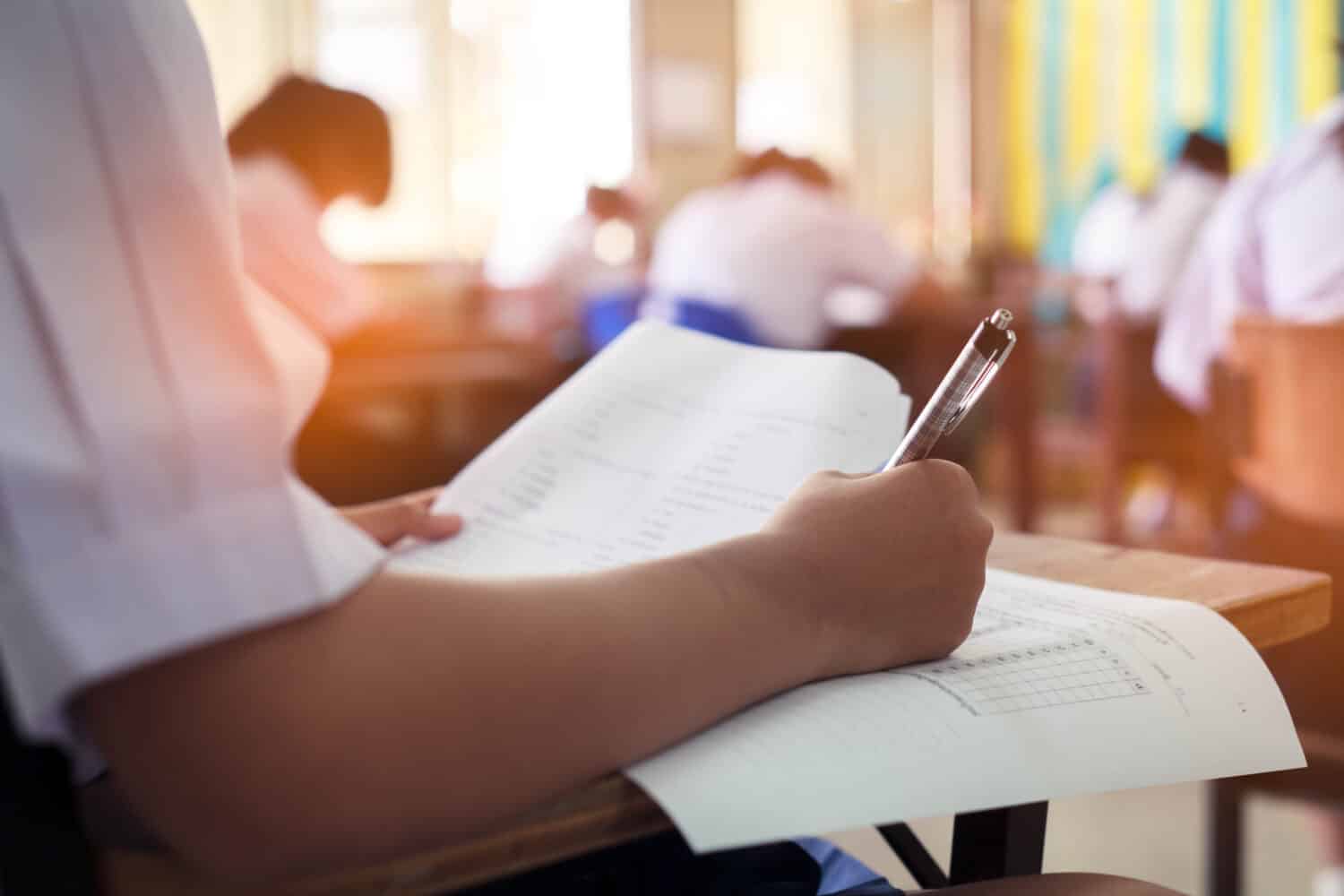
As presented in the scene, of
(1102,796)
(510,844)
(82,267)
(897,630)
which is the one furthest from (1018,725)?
(1102,796)

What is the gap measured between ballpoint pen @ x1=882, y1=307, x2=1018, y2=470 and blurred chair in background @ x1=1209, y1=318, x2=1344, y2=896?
779 millimetres

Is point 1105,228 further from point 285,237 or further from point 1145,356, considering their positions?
point 285,237

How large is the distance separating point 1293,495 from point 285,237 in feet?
6.19

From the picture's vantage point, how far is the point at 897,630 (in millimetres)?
426

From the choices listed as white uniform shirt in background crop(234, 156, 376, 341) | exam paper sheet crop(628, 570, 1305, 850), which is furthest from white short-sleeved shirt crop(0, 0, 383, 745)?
white uniform shirt in background crop(234, 156, 376, 341)

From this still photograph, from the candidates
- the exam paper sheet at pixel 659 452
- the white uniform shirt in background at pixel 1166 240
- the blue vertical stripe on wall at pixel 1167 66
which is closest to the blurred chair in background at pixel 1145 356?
the white uniform shirt in background at pixel 1166 240

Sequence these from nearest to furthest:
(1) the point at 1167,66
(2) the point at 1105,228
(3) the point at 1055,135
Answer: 1. (2) the point at 1105,228
2. (1) the point at 1167,66
3. (3) the point at 1055,135

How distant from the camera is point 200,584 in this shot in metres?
0.30

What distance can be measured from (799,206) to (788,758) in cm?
348

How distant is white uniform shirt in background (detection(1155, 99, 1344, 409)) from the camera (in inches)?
72.4

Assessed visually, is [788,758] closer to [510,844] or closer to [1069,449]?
[510,844]


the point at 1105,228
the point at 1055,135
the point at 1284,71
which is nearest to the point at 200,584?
the point at 1105,228

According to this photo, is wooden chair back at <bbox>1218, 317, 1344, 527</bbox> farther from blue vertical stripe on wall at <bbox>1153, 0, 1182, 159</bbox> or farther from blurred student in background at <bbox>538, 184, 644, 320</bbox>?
blue vertical stripe on wall at <bbox>1153, 0, 1182, 159</bbox>

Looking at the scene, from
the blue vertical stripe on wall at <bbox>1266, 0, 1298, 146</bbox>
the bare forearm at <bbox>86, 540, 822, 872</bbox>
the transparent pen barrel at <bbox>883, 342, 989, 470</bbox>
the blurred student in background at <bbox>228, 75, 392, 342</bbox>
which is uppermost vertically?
the blue vertical stripe on wall at <bbox>1266, 0, 1298, 146</bbox>
